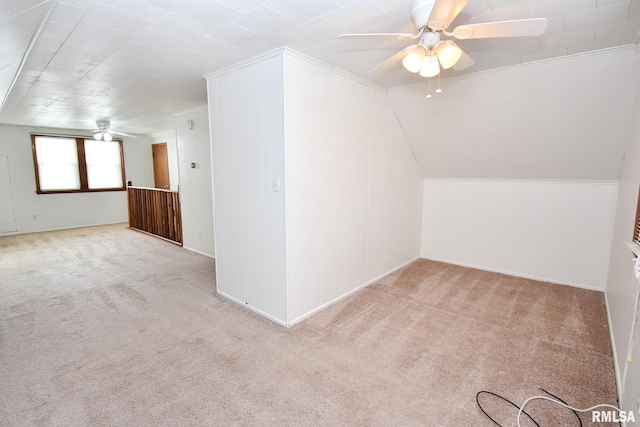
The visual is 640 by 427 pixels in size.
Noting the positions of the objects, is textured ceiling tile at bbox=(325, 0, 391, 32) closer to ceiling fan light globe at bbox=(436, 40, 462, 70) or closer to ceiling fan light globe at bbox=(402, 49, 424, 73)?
ceiling fan light globe at bbox=(402, 49, 424, 73)

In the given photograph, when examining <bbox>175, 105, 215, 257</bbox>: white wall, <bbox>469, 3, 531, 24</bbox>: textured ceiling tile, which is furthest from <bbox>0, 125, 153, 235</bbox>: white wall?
<bbox>469, 3, 531, 24</bbox>: textured ceiling tile

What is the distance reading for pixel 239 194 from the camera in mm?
2932

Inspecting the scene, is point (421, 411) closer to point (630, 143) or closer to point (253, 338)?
point (253, 338)

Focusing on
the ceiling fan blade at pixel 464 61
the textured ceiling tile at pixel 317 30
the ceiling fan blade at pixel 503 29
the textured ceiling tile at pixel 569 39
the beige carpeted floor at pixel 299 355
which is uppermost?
the textured ceiling tile at pixel 317 30

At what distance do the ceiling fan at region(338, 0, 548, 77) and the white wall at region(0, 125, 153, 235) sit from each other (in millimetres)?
7858

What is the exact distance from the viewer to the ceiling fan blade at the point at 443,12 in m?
1.34

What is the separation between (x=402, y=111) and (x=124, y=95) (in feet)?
11.3

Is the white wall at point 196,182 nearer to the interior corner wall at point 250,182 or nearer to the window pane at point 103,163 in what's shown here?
the interior corner wall at point 250,182

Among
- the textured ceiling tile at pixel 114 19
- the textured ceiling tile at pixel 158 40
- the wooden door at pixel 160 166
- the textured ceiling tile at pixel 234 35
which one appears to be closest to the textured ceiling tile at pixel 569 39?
the textured ceiling tile at pixel 234 35

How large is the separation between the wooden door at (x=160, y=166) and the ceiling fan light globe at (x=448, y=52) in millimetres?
7467

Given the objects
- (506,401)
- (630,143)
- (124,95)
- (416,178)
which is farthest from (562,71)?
(124,95)

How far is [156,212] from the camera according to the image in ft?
20.3

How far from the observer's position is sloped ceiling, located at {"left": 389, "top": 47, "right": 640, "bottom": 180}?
257 cm

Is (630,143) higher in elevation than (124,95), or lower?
lower
